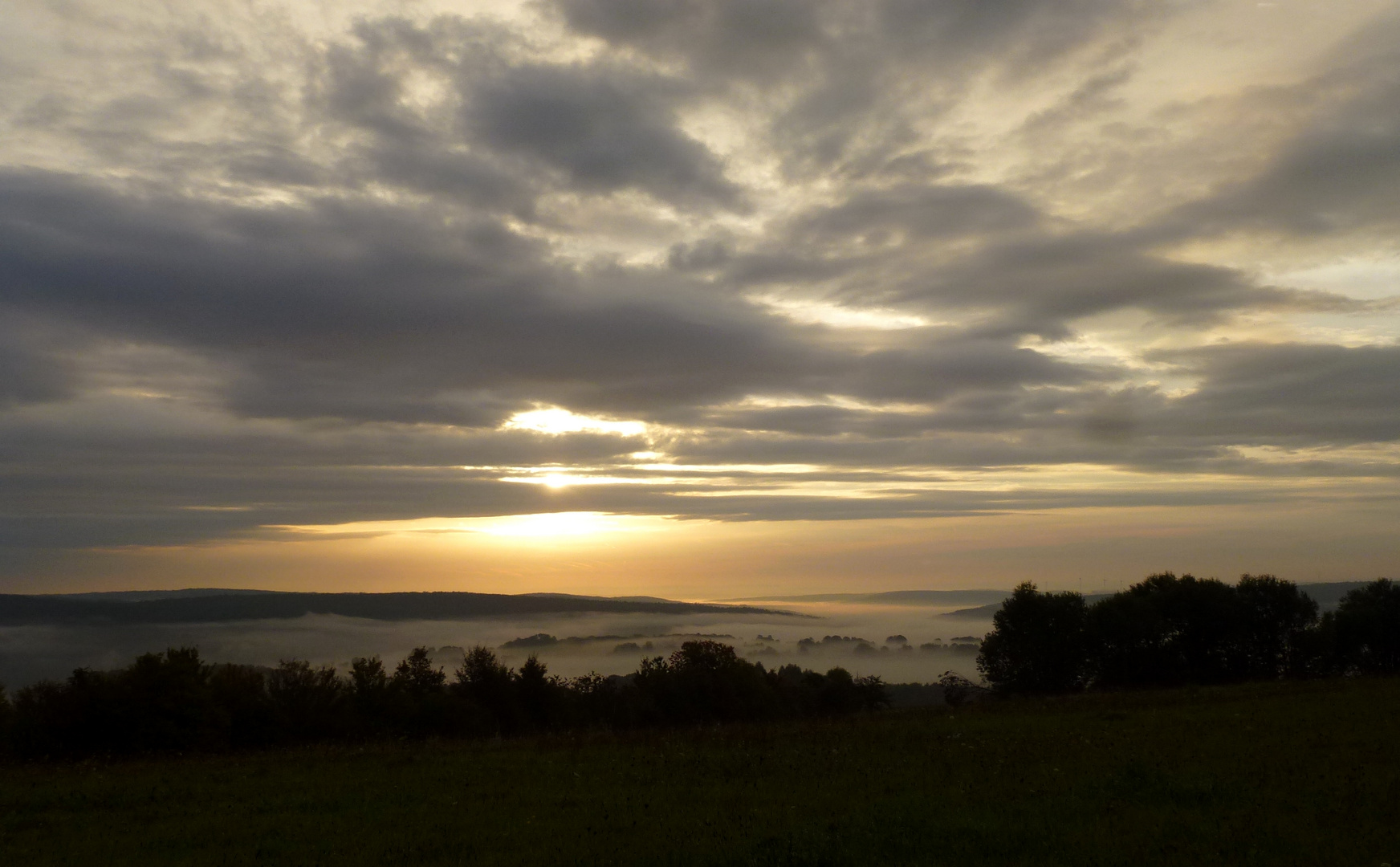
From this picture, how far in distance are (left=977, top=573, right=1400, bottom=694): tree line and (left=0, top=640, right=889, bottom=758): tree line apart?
12310 mm

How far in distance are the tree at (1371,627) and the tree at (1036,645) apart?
1694cm

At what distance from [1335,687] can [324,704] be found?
38.5m

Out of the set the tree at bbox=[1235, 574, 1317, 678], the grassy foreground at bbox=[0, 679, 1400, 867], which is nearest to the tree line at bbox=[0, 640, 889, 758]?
the grassy foreground at bbox=[0, 679, 1400, 867]

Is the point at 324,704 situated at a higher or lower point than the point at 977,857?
lower

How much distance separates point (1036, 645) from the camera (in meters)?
67.2

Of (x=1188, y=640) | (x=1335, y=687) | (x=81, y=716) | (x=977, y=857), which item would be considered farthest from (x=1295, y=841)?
(x=1188, y=640)

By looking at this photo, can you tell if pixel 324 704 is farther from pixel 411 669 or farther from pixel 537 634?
pixel 537 634

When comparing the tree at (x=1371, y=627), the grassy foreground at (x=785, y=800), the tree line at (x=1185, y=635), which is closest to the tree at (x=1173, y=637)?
the tree line at (x=1185, y=635)

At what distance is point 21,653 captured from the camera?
13675 centimetres

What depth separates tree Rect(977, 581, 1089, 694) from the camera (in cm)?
6675

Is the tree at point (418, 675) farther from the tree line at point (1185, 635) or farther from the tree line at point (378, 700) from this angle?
the tree line at point (1185, 635)

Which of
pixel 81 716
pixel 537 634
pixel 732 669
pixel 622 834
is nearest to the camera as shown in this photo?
pixel 622 834

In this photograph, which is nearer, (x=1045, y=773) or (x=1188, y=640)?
(x=1045, y=773)

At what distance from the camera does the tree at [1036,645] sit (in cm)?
6675
